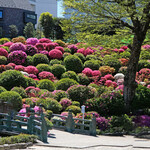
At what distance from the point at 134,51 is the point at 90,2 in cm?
413

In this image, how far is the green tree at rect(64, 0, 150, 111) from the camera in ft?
63.8

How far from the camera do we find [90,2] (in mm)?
20344

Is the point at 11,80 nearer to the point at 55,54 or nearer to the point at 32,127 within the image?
the point at 32,127


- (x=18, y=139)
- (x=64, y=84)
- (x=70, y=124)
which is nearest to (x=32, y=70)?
(x=64, y=84)

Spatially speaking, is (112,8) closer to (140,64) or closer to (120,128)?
(120,128)

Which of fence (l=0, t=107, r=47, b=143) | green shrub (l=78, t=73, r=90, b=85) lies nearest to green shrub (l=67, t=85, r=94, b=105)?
green shrub (l=78, t=73, r=90, b=85)

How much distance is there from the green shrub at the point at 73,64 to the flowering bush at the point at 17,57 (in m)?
4.07

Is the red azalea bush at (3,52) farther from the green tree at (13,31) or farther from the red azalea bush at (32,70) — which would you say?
the green tree at (13,31)

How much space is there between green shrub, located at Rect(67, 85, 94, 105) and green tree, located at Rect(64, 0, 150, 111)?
2.84 metres

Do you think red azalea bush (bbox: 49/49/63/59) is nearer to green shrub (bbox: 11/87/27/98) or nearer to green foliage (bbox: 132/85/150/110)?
green shrub (bbox: 11/87/27/98)

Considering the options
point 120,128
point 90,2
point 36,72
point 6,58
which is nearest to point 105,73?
point 36,72

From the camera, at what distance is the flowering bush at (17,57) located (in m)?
30.7

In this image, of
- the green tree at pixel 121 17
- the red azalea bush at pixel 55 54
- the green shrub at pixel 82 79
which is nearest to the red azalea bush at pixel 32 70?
the green shrub at pixel 82 79

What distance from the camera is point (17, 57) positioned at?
30.8 metres
